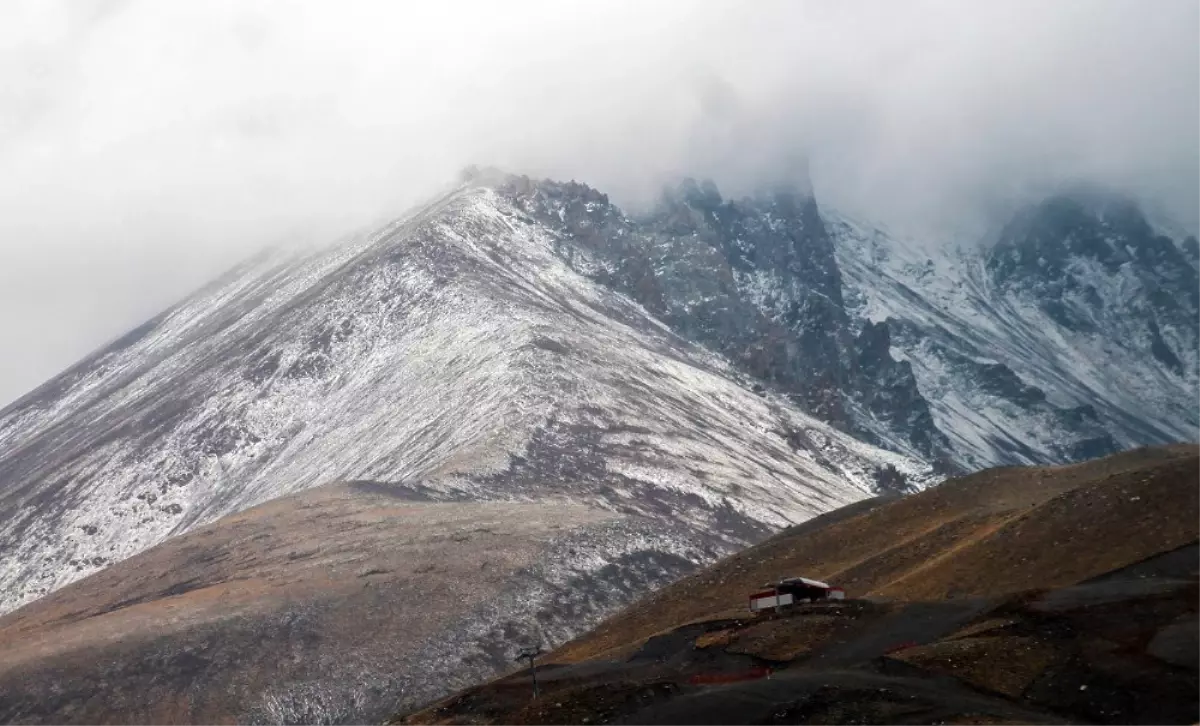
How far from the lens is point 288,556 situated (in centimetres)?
15625

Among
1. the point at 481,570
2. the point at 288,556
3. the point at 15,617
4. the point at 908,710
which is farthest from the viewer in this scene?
the point at 15,617

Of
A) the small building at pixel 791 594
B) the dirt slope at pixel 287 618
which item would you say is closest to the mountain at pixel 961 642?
the small building at pixel 791 594

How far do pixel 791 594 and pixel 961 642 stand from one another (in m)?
17.5

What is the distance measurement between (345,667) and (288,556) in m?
31.4

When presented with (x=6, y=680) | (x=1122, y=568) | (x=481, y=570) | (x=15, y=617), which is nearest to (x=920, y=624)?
(x=1122, y=568)

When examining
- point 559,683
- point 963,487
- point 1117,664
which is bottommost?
point 963,487

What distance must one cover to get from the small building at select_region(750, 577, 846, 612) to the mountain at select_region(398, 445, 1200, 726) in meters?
2.56

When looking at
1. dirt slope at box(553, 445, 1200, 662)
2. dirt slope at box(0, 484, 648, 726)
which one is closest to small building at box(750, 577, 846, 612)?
dirt slope at box(553, 445, 1200, 662)

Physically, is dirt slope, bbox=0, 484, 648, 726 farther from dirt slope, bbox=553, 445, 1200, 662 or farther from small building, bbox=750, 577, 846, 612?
small building, bbox=750, 577, 846, 612

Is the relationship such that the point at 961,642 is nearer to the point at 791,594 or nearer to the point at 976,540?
the point at 791,594

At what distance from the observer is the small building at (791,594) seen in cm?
8081

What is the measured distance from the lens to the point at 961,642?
64188mm

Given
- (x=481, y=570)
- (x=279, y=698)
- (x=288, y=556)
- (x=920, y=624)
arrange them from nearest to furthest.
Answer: (x=920, y=624), (x=279, y=698), (x=481, y=570), (x=288, y=556)

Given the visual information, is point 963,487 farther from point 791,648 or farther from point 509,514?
point 509,514
